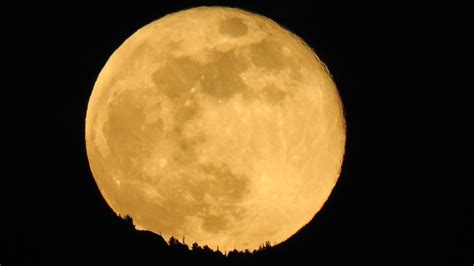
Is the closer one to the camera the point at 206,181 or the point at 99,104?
the point at 206,181

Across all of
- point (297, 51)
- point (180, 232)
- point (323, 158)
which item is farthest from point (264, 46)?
point (180, 232)

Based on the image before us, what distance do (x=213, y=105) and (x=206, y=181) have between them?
2.59 ft

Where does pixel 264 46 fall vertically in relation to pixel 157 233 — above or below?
above

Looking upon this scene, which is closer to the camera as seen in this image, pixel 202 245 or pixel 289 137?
pixel 289 137

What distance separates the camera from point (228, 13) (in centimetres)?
598

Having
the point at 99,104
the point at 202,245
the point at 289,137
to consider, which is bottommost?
the point at 202,245

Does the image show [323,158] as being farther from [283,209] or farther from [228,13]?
[228,13]

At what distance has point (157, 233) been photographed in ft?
19.4

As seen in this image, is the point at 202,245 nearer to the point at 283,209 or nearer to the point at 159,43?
the point at 283,209

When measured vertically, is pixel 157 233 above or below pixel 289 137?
below

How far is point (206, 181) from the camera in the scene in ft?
17.6

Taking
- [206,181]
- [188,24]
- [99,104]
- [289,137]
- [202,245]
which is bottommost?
[202,245]

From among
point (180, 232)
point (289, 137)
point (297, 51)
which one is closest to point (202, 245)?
point (180, 232)

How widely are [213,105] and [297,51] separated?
4.32 feet
